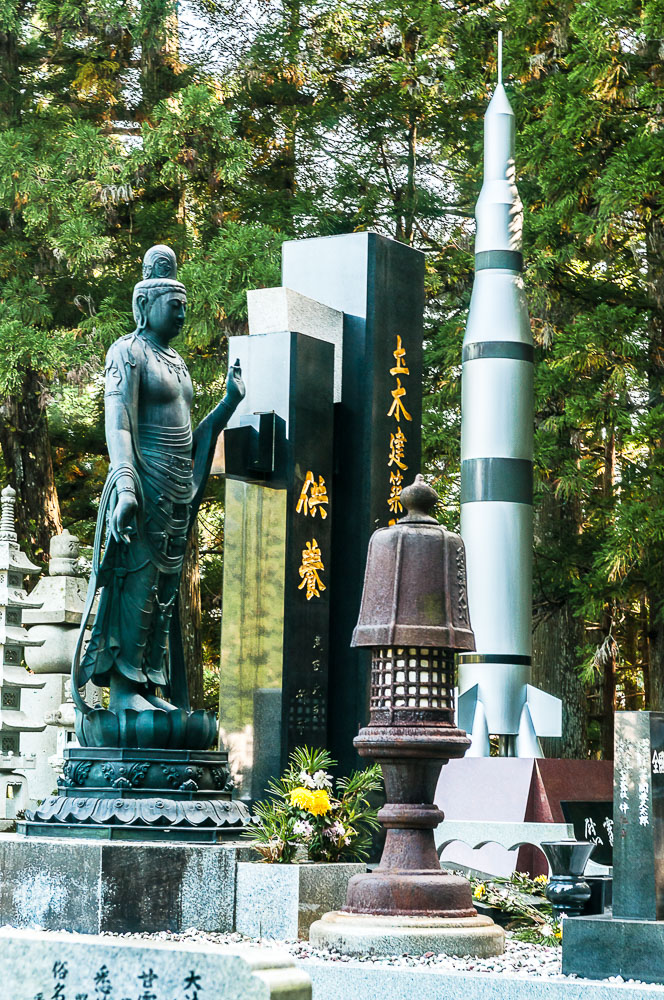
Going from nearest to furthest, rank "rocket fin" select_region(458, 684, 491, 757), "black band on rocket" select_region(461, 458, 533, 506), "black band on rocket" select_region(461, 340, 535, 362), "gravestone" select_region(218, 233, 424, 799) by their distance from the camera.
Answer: "gravestone" select_region(218, 233, 424, 799) < "rocket fin" select_region(458, 684, 491, 757) < "black band on rocket" select_region(461, 458, 533, 506) < "black band on rocket" select_region(461, 340, 535, 362)

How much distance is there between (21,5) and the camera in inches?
800

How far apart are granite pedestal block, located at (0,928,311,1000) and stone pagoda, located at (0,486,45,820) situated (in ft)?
32.1

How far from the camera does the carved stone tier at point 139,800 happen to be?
29.3 ft

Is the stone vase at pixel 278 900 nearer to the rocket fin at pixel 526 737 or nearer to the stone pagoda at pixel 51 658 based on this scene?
the stone pagoda at pixel 51 658

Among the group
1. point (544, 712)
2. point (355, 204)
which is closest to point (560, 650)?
point (544, 712)

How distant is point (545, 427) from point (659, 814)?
1171cm

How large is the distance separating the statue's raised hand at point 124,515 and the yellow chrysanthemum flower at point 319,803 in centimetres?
208

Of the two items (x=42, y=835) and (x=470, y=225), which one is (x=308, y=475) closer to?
(x=42, y=835)

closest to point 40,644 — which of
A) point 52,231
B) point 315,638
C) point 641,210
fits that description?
point 315,638

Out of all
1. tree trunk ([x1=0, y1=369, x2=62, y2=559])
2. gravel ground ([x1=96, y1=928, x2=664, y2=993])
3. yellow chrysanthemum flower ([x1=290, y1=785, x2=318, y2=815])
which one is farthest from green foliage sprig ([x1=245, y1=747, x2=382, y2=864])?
tree trunk ([x1=0, y1=369, x2=62, y2=559])

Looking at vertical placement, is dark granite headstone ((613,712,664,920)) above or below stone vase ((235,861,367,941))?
above

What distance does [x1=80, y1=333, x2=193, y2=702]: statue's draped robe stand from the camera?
9664 millimetres

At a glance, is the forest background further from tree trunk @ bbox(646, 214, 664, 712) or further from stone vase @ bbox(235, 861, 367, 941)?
stone vase @ bbox(235, 861, 367, 941)

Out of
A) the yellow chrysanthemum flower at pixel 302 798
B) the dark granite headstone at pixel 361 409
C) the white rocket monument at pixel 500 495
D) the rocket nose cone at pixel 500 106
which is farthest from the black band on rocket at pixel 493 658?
the rocket nose cone at pixel 500 106
